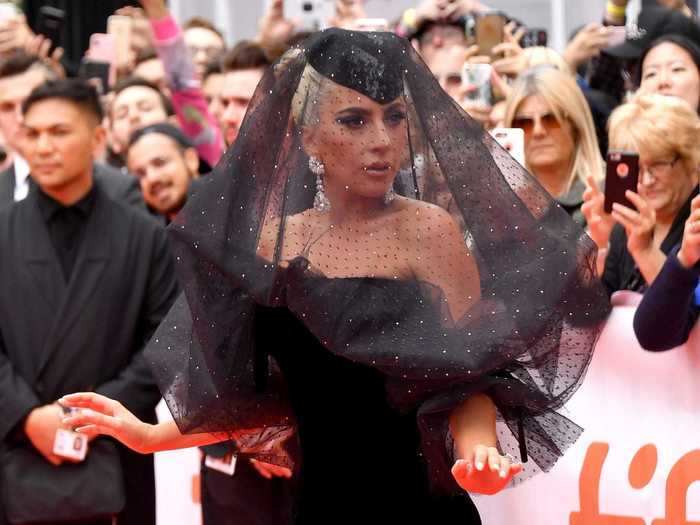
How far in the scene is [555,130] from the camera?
229 inches

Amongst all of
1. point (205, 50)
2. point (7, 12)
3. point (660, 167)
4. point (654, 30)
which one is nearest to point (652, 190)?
point (660, 167)

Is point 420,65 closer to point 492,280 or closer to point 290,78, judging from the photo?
point 290,78

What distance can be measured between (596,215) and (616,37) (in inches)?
90.6

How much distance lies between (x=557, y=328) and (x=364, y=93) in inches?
26.1

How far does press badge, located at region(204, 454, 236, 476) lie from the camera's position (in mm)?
5199

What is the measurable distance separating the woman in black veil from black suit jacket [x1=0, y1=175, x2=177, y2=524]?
77.6 inches

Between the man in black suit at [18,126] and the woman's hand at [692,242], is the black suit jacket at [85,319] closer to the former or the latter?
the man in black suit at [18,126]

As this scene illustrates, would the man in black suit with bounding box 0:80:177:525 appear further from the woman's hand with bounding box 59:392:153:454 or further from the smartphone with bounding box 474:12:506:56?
the smartphone with bounding box 474:12:506:56

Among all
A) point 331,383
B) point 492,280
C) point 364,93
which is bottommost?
point 331,383

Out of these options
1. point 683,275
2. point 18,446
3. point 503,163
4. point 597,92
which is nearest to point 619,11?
point 597,92

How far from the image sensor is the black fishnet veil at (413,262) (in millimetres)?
3236

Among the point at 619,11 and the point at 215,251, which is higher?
the point at 215,251

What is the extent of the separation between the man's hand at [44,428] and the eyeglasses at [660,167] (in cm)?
222

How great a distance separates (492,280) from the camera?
3.30m
